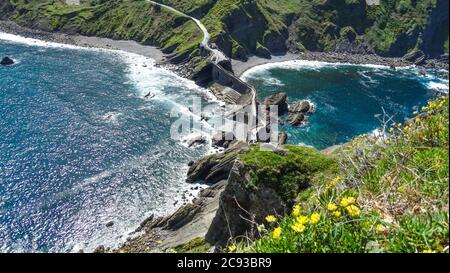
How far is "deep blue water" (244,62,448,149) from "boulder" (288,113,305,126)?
63.4 inches

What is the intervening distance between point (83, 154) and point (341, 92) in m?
86.3

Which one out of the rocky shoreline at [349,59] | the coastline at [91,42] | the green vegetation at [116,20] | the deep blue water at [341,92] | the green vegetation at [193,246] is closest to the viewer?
the green vegetation at [193,246]

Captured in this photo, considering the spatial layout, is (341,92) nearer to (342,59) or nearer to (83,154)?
(342,59)

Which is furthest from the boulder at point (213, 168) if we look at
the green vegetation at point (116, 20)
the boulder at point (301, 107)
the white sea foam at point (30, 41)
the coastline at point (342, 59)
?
the white sea foam at point (30, 41)

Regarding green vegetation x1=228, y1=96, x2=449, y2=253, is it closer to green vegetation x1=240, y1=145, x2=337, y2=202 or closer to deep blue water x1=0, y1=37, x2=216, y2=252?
green vegetation x1=240, y1=145, x2=337, y2=202

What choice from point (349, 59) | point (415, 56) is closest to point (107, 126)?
point (349, 59)

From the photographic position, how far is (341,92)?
416 ft

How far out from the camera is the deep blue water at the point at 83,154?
60.2 metres

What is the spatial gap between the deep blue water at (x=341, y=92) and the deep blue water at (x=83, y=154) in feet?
97.1

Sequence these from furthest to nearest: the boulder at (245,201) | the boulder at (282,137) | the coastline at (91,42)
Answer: the coastline at (91,42) → the boulder at (282,137) → the boulder at (245,201)

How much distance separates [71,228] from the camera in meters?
59.3

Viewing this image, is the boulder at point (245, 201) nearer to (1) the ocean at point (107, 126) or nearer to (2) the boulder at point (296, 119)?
(1) the ocean at point (107, 126)

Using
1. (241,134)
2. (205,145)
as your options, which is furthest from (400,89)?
(205,145)
